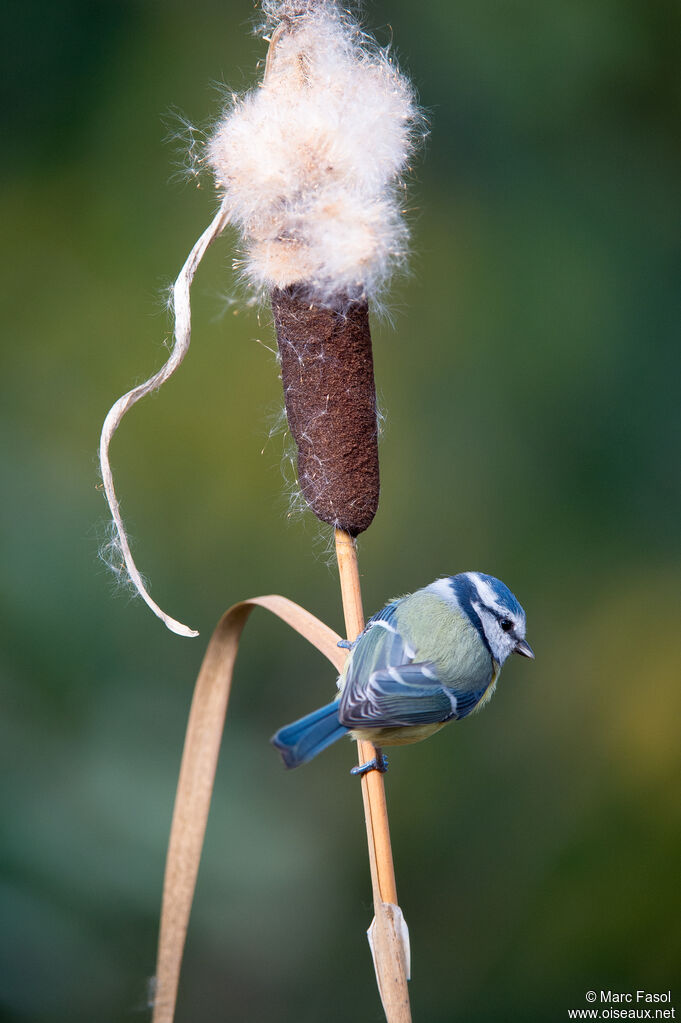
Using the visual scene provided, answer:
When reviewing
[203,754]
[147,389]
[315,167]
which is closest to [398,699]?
[203,754]

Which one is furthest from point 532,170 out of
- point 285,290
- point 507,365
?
point 285,290

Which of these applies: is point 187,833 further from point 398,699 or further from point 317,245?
point 317,245

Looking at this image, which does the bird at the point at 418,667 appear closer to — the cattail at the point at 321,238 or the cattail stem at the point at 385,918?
the cattail stem at the point at 385,918

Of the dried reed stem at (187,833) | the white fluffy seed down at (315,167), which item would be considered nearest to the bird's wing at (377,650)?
the dried reed stem at (187,833)

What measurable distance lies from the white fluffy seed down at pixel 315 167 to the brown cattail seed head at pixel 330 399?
0.10ft

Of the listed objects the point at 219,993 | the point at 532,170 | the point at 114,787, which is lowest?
the point at 219,993

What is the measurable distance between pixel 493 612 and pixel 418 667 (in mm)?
116

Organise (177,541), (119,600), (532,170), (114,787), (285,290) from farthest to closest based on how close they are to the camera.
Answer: (532,170), (177,541), (119,600), (114,787), (285,290)

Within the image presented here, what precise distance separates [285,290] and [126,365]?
1064 mm

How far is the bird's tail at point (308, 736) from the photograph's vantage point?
0.97 meters

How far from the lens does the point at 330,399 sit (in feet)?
3.16

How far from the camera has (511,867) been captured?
73.3 inches

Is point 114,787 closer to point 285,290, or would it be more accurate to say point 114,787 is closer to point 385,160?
point 285,290

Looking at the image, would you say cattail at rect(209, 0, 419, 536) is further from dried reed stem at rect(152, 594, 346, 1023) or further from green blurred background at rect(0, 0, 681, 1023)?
green blurred background at rect(0, 0, 681, 1023)
